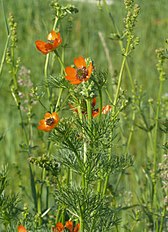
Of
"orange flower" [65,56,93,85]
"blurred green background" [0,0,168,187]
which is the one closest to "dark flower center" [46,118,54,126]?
"orange flower" [65,56,93,85]

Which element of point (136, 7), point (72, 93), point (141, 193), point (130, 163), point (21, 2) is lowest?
point (141, 193)

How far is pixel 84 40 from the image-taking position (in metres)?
5.57

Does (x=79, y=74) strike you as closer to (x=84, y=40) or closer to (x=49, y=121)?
(x=49, y=121)

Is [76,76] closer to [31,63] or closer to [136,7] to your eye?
[136,7]

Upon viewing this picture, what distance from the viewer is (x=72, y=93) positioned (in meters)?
1.64

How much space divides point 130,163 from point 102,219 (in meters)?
0.18

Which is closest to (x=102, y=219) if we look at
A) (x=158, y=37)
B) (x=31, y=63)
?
(x=31, y=63)

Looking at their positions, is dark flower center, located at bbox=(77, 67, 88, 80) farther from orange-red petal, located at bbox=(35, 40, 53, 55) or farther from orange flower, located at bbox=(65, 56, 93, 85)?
orange-red petal, located at bbox=(35, 40, 53, 55)

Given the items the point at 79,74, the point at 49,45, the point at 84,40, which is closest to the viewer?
the point at 79,74

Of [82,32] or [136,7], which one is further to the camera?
[82,32]

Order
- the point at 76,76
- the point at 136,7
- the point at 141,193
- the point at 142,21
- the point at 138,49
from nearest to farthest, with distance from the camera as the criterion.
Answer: the point at 76,76, the point at 136,7, the point at 141,193, the point at 138,49, the point at 142,21

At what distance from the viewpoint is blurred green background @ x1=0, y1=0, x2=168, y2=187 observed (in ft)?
14.5

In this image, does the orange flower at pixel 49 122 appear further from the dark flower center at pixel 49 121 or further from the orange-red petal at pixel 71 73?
the orange-red petal at pixel 71 73

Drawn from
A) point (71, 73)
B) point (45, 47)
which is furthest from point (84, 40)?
point (71, 73)
